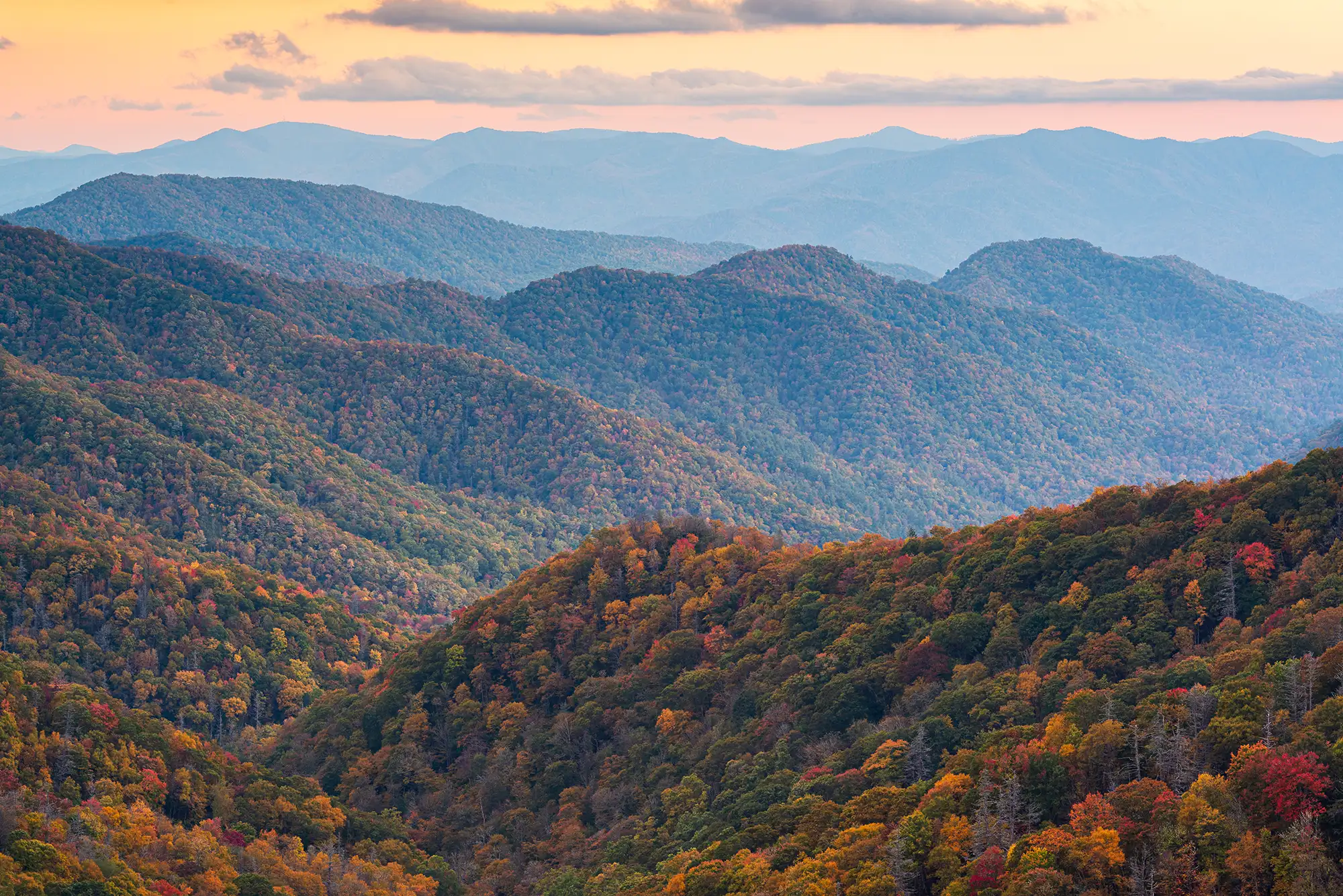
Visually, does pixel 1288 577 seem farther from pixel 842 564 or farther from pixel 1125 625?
pixel 842 564

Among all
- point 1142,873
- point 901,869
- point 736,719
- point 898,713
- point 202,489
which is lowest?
point 202,489

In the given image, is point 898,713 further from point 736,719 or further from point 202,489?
point 202,489

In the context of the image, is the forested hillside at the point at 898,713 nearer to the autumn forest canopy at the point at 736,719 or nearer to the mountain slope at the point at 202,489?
the autumn forest canopy at the point at 736,719

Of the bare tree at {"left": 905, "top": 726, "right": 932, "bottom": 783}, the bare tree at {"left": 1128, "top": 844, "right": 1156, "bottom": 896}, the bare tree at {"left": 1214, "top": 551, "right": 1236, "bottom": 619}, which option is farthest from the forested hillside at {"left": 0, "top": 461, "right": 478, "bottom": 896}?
the bare tree at {"left": 1214, "top": 551, "right": 1236, "bottom": 619}

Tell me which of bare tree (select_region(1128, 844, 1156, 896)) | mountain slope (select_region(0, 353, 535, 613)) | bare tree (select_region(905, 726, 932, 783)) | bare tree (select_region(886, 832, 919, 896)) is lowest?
mountain slope (select_region(0, 353, 535, 613))

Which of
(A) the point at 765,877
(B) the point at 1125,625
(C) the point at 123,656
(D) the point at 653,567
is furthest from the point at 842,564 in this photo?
(C) the point at 123,656

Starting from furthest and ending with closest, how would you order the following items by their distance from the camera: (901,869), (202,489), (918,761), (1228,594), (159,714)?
(202,489), (159,714), (1228,594), (918,761), (901,869)

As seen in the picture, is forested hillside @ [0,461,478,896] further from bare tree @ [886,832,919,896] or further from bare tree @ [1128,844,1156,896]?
bare tree @ [1128,844,1156,896]

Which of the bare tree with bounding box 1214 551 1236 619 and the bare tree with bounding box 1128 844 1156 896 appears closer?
the bare tree with bounding box 1128 844 1156 896

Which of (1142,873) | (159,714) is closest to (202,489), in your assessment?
(159,714)
